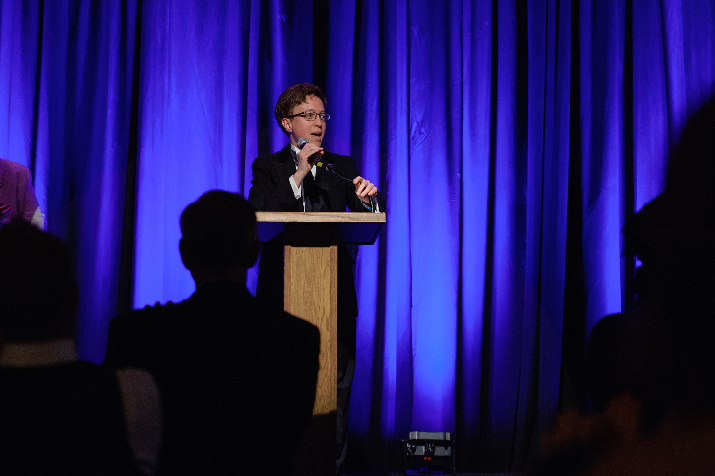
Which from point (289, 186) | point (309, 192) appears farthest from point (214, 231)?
point (309, 192)

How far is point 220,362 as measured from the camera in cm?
96

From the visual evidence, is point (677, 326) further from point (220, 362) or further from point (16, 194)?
point (16, 194)

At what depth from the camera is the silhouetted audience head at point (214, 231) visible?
3.48 ft

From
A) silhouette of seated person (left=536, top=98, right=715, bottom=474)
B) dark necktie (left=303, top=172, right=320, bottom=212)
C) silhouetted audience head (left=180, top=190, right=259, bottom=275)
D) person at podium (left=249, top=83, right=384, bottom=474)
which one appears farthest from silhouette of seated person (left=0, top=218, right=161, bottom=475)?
dark necktie (left=303, top=172, right=320, bottom=212)

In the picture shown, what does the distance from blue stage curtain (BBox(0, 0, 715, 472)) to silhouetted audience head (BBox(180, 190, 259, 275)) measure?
5.54ft

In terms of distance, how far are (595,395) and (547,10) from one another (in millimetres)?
2805

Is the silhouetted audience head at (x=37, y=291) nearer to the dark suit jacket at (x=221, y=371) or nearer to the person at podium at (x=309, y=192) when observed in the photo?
the dark suit jacket at (x=221, y=371)

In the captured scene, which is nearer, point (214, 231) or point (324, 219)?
point (214, 231)

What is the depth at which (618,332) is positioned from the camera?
40 centimetres

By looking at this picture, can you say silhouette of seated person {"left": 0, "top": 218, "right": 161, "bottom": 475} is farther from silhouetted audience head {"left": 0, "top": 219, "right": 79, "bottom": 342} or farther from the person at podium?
the person at podium

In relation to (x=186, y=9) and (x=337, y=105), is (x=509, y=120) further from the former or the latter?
(x=186, y=9)

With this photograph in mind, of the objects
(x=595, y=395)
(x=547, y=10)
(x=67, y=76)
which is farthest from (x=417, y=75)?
(x=595, y=395)

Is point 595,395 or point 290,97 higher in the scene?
point 290,97

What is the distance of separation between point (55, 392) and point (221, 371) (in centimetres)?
26
